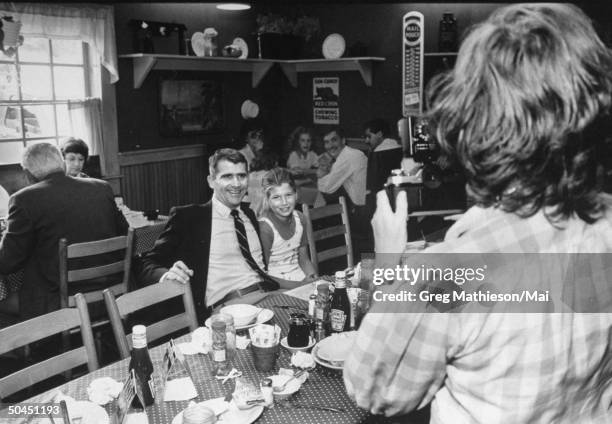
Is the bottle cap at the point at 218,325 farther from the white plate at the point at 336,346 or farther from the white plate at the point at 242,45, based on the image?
the white plate at the point at 242,45

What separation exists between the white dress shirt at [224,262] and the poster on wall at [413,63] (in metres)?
3.06

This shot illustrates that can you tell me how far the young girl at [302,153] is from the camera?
6.10 metres

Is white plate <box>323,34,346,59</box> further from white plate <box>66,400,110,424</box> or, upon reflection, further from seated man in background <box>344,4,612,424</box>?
seated man in background <box>344,4,612,424</box>

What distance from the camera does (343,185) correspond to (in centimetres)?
529

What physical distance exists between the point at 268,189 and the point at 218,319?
1.25m

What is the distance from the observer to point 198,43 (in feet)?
18.8

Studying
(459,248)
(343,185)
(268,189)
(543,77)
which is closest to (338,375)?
(459,248)

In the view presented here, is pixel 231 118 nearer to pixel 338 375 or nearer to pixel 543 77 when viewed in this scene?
pixel 338 375

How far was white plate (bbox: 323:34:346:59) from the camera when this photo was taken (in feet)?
20.5

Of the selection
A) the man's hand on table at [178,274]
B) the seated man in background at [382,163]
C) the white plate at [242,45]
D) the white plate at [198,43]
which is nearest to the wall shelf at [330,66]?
the white plate at [242,45]

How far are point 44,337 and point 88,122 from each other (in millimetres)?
3623

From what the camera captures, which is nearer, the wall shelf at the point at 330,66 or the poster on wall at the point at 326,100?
the wall shelf at the point at 330,66

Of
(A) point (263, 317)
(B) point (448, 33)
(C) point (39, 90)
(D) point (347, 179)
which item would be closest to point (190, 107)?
(C) point (39, 90)

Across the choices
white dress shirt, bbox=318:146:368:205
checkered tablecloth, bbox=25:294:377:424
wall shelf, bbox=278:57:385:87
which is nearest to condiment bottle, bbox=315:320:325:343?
checkered tablecloth, bbox=25:294:377:424
